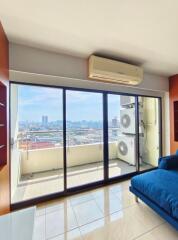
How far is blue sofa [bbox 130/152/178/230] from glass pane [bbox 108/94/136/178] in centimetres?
110

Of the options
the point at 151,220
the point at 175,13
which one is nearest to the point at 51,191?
the point at 151,220

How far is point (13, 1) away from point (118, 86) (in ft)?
7.55

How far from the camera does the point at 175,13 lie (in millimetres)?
1537

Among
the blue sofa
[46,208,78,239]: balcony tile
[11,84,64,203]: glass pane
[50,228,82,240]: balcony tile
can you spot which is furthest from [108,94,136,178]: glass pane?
[50,228,82,240]: balcony tile

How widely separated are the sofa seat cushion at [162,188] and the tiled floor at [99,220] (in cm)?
29

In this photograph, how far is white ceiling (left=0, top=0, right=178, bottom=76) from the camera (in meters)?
1.44

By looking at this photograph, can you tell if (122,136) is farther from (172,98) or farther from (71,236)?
(71,236)

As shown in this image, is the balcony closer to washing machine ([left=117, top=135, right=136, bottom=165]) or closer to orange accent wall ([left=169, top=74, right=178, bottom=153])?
washing machine ([left=117, top=135, right=136, bottom=165])

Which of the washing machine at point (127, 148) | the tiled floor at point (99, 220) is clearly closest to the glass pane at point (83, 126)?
the tiled floor at point (99, 220)

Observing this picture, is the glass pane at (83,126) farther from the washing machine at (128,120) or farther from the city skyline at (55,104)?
the washing machine at (128,120)

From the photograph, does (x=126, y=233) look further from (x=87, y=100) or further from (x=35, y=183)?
(x=87, y=100)

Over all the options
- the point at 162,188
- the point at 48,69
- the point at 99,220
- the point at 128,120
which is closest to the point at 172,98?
the point at 128,120

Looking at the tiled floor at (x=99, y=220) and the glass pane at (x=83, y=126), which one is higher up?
the glass pane at (x=83, y=126)

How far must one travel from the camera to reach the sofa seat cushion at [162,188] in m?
1.69
